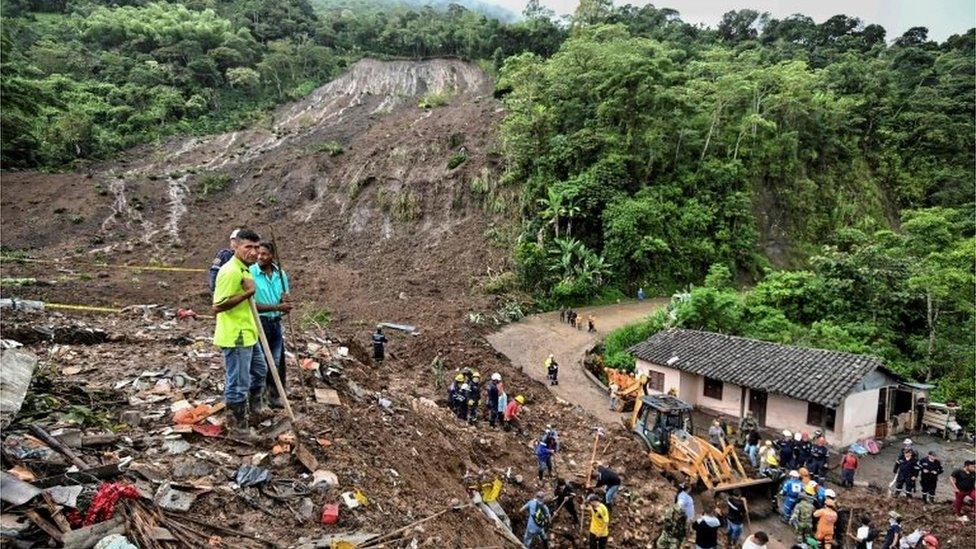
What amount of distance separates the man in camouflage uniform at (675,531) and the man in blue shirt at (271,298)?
688 cm

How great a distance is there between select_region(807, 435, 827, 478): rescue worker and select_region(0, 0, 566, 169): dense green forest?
138 feet

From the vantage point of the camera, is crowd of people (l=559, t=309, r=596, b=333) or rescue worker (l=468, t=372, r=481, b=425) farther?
crowd of people (l=559, t=309, r=596, b=333)

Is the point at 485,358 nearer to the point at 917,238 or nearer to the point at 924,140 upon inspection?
the point at 917,238

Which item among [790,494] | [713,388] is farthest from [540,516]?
[713,388]

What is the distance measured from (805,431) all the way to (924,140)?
3747 cm

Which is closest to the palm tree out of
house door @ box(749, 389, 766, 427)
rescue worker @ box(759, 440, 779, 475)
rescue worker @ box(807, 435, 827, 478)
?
house door @ box(749, 389, 766, 427)

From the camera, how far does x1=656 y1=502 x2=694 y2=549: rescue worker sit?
1002 cm

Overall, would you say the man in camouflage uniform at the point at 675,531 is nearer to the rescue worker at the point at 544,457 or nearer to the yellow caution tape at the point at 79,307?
the rescue worker at the point at 544,457

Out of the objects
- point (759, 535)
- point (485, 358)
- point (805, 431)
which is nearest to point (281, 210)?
point (485, 358)

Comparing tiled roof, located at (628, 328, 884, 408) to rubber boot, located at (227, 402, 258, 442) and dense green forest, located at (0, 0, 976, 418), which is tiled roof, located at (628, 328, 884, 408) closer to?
dense green forest, located at (0, 0, 976, 418)

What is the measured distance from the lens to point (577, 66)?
32.5m

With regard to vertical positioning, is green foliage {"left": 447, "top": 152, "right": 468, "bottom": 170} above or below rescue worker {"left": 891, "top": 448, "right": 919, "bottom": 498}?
above

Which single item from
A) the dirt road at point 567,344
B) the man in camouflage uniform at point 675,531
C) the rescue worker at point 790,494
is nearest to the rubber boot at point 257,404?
the man in camouflage uniform at point 675,531

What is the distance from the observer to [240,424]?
6594mm
